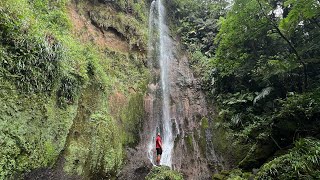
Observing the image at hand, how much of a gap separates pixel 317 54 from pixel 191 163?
6.68 m

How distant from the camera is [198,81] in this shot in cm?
1452

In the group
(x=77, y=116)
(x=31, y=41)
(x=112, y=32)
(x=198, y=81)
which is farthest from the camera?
(x=198, y=81)

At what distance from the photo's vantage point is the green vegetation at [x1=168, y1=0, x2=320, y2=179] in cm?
690

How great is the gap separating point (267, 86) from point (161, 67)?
250 inches

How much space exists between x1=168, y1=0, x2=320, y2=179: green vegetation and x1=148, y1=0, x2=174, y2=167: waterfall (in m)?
2.16

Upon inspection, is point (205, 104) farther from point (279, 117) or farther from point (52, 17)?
point (52, 17)

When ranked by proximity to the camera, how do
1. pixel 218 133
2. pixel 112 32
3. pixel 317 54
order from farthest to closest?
1. pixel 112 32
2. pixel 218 133
3. pixel 317 54

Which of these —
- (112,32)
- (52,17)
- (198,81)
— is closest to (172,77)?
(198,81)

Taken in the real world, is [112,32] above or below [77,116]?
above

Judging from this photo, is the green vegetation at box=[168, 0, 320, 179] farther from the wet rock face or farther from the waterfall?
the waterfall

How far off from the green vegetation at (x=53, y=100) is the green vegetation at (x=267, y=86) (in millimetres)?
4304

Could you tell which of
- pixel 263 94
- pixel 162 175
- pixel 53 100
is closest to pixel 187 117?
pixel 263 94

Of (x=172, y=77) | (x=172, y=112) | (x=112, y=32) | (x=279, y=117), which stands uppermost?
(x=112, y=32)

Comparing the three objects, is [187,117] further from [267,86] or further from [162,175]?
[162,175]
